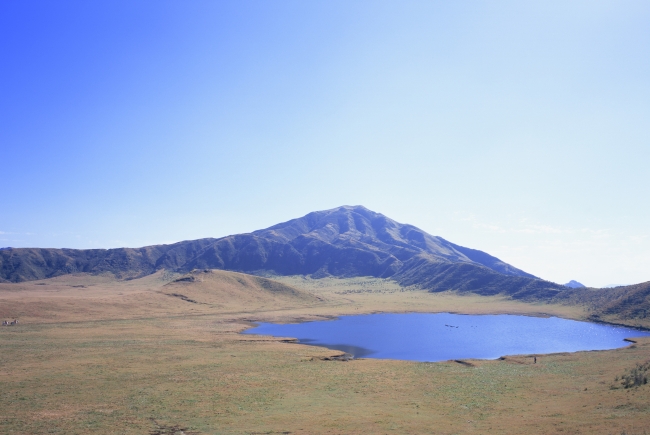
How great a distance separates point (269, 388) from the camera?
4266 centimetres

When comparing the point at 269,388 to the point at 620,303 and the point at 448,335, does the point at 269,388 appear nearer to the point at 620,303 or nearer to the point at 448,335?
the point at 448,335

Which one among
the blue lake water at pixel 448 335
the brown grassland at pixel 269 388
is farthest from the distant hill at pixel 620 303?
the brown grassland at pixel 269 388

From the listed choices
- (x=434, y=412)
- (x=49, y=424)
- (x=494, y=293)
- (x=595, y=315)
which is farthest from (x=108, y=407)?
(x=494, y=293)

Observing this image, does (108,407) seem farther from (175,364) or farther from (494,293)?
(494,293)

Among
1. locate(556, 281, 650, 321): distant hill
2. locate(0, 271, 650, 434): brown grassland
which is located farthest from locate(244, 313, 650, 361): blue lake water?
locate(0, 271, 650, 434): brown grassland

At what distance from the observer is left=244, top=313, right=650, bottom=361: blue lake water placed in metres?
73.6

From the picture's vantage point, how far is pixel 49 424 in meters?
30.0

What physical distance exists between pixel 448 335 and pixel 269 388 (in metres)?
61.7

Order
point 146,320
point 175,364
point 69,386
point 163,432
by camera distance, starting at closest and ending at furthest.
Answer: point 163,432
point 69,386
point 175,364
point 146,320

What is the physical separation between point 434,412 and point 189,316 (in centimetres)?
9286

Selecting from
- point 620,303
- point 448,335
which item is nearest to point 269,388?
point 448,335

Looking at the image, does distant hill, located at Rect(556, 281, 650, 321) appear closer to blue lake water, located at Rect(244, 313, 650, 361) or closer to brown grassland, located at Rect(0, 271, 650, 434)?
blue lake water, located at Rect(244, 313, 650, 361)

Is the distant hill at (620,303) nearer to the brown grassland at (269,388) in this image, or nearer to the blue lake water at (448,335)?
the blue lake water at (448,335)

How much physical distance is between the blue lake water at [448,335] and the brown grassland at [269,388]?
9160 mm
